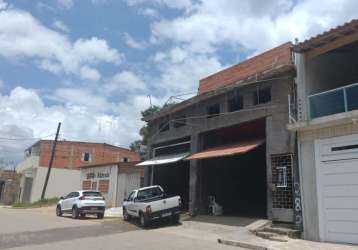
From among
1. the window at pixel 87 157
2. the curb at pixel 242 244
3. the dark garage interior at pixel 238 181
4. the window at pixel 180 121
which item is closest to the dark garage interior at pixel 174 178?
the window at pixel 180 121

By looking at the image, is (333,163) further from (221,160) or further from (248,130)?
(221,160)

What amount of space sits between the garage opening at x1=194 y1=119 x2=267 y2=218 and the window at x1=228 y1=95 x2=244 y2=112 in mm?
958

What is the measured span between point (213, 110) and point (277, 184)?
6075mm

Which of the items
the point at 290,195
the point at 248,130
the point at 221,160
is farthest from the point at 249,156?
the point at 290,195

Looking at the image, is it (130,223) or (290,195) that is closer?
(290,195)

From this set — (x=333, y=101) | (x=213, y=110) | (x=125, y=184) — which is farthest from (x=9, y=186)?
(x=333, y=101)

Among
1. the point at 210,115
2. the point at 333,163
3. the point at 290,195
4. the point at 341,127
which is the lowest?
the point at 290,195

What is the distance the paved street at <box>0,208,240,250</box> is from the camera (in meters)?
12.9

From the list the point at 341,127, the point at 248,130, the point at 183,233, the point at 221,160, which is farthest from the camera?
the point at 221,160

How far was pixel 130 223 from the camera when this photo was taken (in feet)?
66.2

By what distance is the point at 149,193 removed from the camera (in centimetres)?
2005

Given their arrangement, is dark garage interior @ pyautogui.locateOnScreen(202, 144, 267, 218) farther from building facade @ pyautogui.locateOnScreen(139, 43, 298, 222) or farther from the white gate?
the white gate

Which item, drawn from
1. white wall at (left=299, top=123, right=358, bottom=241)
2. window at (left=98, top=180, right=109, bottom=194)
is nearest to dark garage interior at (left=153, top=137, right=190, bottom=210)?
window at (left=98, top=180, right=109, bottom=194)

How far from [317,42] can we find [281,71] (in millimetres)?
2667
